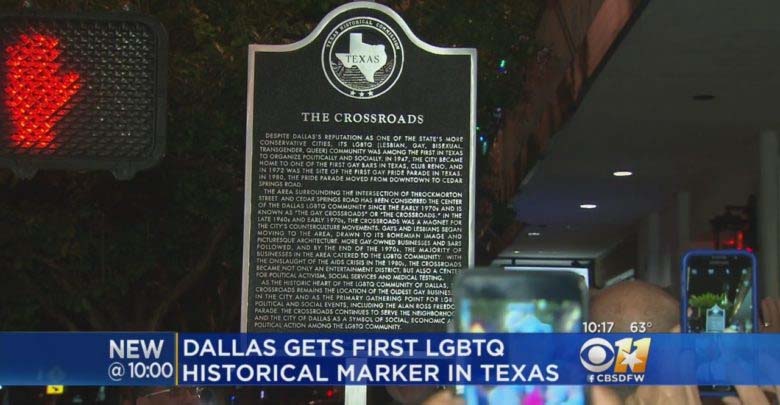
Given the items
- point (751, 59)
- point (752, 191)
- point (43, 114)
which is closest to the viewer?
point (43, 114)

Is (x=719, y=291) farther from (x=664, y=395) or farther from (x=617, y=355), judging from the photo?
(x=664, y=395)

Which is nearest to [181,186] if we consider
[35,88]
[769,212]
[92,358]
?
[92,358]

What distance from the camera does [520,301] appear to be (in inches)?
239

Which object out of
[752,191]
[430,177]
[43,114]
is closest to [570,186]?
[752,191]

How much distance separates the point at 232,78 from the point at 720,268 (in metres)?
4.80

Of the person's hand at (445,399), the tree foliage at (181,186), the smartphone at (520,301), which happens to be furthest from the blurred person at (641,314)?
the tree foliage at (181,186)

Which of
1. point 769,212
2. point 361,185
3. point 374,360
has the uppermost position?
point 769,212

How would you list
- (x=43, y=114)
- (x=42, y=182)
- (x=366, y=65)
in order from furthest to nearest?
1. (x=42, y=182)
2. (x=366, y=65)
3. (x=43, y=114)

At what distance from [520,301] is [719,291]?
15.2 ft


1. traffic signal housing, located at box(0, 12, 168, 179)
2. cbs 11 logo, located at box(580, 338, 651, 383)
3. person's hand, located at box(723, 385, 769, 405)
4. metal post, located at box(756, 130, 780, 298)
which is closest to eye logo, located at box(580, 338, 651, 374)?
cbs 11 logo, located at box(580, 338, 651, 383)

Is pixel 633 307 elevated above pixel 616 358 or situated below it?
above

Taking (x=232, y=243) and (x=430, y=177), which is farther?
(x=232, y=243)

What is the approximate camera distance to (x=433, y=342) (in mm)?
7094

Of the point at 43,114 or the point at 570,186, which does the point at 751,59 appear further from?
the point at 570,186
